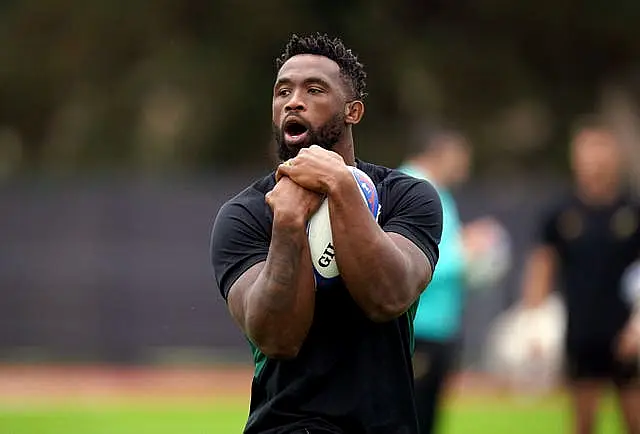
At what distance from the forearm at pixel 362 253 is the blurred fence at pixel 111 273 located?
59.2 ft

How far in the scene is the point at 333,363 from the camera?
4.66m

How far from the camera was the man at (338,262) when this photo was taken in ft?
14.6

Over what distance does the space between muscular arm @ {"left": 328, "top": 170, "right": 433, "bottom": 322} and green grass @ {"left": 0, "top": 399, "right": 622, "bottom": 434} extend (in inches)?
334

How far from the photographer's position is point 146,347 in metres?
22.6

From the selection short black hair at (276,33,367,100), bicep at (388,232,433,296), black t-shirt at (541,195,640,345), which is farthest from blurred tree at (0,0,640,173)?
bicep at (388,232,433,296)

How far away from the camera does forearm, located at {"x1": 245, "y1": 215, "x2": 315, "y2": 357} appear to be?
174 inches

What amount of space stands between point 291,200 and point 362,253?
29 cm

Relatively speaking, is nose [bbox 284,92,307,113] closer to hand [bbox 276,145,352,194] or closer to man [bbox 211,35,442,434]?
man [bbox 211,35,442,434]

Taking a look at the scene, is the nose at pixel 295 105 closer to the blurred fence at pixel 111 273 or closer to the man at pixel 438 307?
the man at pixel 438 307

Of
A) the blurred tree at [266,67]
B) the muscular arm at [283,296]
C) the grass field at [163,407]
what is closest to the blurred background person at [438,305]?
the grass field at [163,407]

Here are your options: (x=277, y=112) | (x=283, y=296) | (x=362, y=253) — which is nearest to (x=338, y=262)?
(x=362, y=253)

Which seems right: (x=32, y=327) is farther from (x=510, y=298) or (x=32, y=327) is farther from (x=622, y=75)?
(x=622, y=75)

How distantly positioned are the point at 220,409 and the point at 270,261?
11600 millimetres

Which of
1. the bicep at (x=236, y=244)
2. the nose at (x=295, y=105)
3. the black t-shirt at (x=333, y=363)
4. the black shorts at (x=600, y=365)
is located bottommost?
the black t-shirt at (x=333, y=363)
